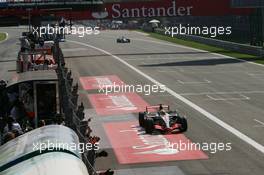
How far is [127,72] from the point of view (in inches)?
1827

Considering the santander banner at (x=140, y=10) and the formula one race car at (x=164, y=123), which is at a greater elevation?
the santander banner at (x=140, y=10)

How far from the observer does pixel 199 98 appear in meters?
31.1

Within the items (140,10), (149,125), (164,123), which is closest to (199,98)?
(164,123)

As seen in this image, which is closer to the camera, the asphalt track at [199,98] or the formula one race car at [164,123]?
the asphalt track at [199,98]

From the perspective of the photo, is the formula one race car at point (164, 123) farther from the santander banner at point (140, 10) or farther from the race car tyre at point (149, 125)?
the santander banner at point (140, 10)

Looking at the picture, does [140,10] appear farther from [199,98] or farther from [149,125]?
[149,125]

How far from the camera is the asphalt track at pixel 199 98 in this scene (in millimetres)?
16438

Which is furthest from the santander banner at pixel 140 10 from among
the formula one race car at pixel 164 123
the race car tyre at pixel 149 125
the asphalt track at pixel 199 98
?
the race car tyre at pixel 149 125

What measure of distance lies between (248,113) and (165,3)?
38.1 m

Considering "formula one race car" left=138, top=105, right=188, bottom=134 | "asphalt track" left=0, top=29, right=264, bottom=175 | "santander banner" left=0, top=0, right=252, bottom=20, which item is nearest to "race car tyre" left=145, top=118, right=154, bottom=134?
"formula one race car" left=138, top=105, right=188, bottom=134

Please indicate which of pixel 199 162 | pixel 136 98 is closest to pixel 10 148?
pixel 199 162

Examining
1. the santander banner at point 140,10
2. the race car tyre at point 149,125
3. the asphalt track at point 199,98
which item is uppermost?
the santander banner at point 140,10

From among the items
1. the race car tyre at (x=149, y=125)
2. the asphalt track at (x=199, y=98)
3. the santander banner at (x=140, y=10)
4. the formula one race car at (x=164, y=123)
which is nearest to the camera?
the asphalt track at (x=199, y=98)

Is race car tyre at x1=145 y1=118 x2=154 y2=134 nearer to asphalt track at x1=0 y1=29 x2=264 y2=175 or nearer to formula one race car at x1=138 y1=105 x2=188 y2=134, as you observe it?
formula one race car at x1=138 y1=105 x2=188 y2=134
